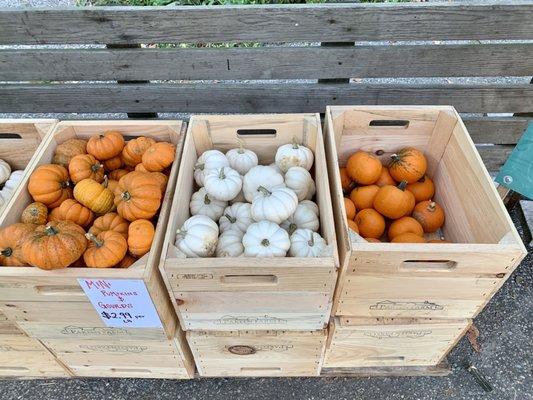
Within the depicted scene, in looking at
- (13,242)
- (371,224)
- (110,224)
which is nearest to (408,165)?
(371,224)

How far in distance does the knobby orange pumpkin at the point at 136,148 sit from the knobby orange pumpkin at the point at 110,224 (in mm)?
426

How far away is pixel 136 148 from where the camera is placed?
87.8 inches

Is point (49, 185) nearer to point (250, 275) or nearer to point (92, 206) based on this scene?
point (92, 206)

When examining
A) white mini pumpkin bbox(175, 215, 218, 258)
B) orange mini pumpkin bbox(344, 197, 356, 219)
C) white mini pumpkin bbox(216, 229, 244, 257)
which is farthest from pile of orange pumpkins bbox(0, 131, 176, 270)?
orange mini pumpkin bbox(344, 197, 356, 219)

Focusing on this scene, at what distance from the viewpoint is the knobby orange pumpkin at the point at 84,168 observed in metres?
2.07

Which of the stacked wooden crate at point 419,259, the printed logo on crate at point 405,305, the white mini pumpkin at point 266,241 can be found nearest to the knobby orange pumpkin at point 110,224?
the white mini pumpkin at point 266,241

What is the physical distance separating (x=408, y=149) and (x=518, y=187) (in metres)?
0.62

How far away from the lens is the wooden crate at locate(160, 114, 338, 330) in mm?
1636

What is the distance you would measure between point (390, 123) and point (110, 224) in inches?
65.8

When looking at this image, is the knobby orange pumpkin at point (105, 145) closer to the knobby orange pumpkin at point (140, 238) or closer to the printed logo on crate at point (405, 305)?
the knobby orange pumpkin at point (140, 238)

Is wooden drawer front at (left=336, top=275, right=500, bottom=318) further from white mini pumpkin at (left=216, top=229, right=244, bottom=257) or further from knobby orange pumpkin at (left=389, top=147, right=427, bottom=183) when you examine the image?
knobby orange pumpkin at (left=389, top=147, right=427, bottom=183)

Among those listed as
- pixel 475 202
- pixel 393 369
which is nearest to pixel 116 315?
pixel 393 369

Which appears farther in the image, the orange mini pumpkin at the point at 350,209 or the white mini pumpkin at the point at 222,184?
the orange mini pumpkin at the point at 350,209

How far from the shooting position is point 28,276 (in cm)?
164
